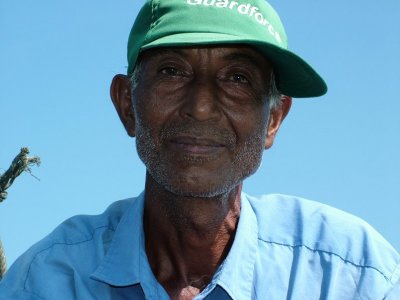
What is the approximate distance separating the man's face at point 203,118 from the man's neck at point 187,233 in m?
0.15

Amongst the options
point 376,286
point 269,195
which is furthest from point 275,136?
point 376,286

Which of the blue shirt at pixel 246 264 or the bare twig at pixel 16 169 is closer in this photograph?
the blue shirt at pixel 246 264

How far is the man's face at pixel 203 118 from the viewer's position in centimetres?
395

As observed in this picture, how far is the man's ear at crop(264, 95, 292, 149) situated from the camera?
171 inches

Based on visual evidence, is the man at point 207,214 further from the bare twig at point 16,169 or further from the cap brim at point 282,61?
the bare twig at point 16,169

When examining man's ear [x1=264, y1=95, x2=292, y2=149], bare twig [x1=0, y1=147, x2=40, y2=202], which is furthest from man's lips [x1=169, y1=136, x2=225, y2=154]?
bare twig [x1=0, y1=147, x2=40, y2=202]

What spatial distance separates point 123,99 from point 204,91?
0.66m

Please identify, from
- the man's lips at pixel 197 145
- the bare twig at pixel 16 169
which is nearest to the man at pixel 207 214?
the man's lips at pixel 197 145

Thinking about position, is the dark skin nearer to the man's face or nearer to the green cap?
the man's face

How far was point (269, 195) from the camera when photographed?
14.6 ft

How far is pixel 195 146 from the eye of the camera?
395 centimetres

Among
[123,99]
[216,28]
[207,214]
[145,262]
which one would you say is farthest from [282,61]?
[145,262]

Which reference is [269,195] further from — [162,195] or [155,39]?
[155,39]

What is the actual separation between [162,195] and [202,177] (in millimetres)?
296
